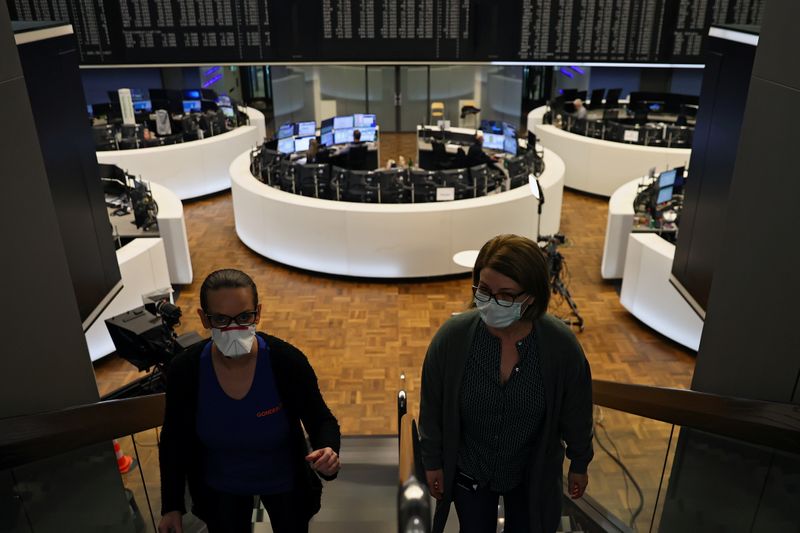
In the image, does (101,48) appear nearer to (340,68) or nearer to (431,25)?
(431,25)

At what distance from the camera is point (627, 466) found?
3154 mm

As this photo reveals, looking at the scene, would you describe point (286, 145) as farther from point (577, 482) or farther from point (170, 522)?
point (577, 482)

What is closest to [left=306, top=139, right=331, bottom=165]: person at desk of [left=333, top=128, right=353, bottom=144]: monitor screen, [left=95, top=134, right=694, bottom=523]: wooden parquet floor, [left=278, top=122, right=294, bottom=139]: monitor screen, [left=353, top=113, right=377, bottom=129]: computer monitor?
[left=278, top=122, right=294, bottom=139]: monitor screen

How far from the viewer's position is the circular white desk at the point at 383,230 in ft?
24.6

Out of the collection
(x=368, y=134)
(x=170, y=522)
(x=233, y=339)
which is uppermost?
(x=233, y=339)

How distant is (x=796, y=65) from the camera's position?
2018 millimetres

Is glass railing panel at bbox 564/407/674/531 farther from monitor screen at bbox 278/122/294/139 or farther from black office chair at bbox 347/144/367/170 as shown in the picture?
monitor screen at bbox 278/122/294/139

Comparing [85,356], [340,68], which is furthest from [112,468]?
[340,68]

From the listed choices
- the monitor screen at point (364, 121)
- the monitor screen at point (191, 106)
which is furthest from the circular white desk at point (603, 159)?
the monitor screen at point (191, 106)

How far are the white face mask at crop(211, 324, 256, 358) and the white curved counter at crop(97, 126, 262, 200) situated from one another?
28.6 feet

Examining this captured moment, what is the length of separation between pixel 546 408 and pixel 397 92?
14.2 metres

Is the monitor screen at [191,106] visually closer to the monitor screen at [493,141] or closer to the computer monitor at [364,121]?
the computer monitor at [364,121]

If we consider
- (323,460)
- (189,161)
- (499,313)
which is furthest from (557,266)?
(189,161)

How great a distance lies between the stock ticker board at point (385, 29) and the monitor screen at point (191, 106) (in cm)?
348
